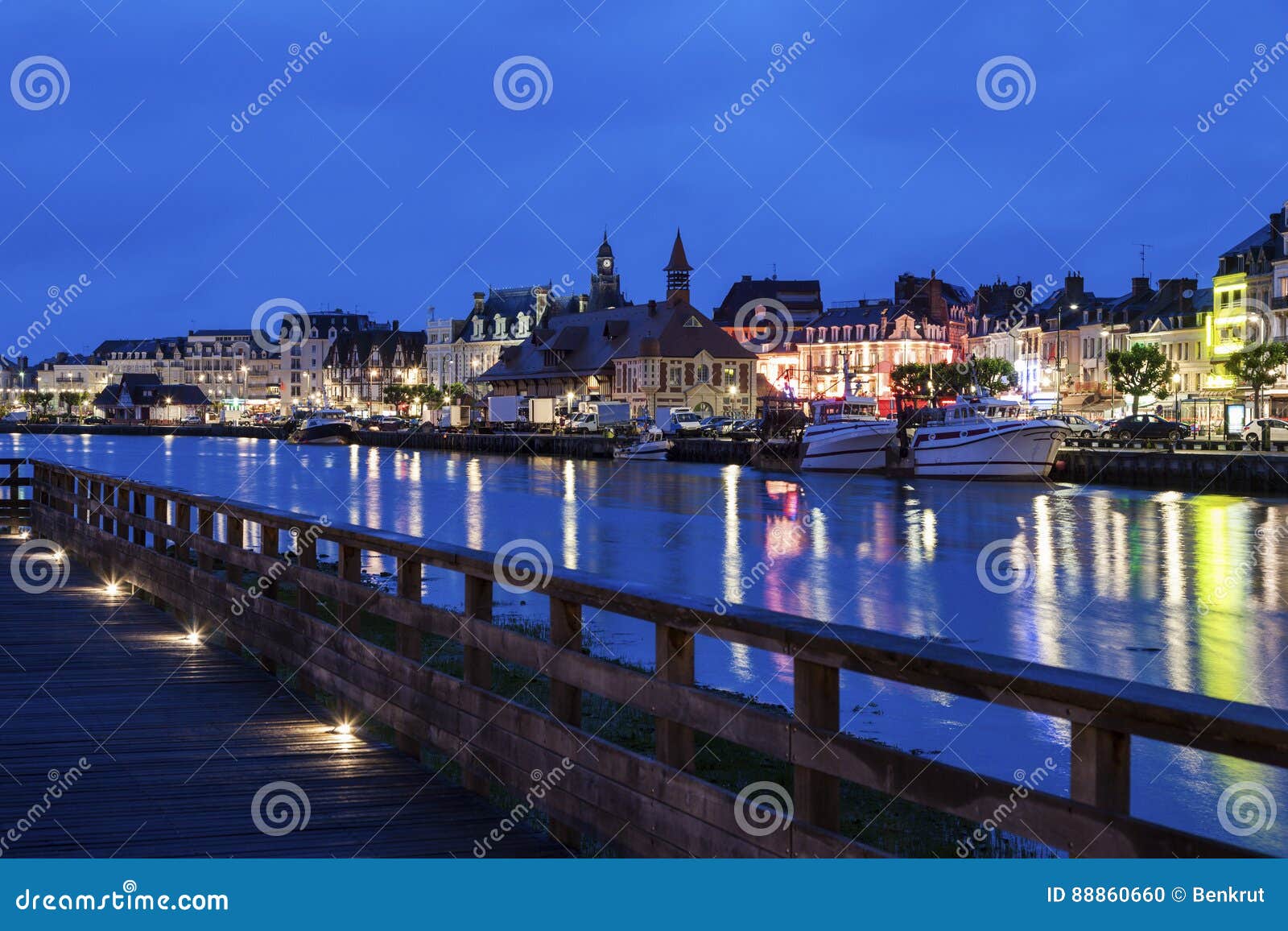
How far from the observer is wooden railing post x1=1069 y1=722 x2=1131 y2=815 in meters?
4.16

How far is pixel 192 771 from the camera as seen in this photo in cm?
809

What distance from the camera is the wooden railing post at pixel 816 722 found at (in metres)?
5.16

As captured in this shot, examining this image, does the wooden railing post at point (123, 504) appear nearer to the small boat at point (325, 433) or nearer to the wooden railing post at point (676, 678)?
the wooden railing post at point (676, 678)

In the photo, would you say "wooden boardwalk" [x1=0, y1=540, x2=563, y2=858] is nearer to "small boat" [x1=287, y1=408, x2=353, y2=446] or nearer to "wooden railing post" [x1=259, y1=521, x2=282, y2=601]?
"wooden railing post" [x1=259, y1=521, x2=282, y2=601]

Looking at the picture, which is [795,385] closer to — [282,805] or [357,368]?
[357,368]

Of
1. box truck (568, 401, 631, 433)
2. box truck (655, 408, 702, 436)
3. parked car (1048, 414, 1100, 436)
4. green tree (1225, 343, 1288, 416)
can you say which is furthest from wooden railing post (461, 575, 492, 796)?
box truck (568, 401, 631, 433)

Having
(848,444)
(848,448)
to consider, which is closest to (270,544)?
(848,444)

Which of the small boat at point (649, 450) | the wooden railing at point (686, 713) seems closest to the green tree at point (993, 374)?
the small boat at point (649, 450)

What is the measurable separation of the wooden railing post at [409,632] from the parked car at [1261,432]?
61.1 metres

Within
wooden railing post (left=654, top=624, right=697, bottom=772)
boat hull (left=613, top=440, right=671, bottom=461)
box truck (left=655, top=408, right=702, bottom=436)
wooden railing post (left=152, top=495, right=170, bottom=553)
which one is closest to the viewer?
wooden railing post (left=654, top=624, right=697, bottom=772)

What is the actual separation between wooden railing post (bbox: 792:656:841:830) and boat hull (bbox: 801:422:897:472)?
7041cm

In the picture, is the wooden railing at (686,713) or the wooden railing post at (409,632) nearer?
the wooden railing at (686,713)

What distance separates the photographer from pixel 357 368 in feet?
634

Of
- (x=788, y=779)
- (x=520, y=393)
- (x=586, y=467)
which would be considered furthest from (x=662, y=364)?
(x=788, y=779)
